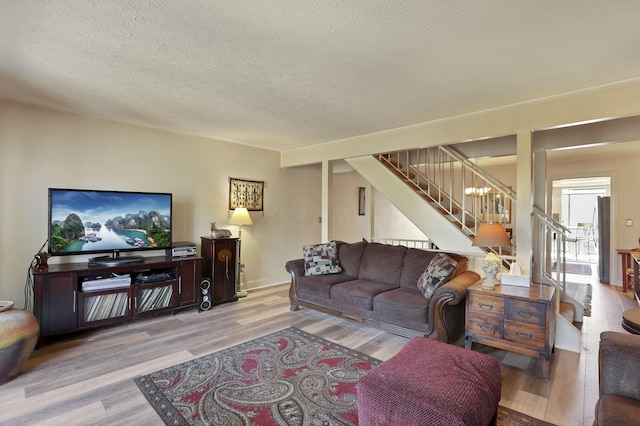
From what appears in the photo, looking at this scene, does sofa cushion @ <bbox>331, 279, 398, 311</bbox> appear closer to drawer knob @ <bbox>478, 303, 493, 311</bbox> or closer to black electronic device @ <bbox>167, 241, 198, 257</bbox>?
drawer knob @ <bbox>478, 303, 493, 311</bbox>

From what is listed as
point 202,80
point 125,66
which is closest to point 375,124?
point 202,80

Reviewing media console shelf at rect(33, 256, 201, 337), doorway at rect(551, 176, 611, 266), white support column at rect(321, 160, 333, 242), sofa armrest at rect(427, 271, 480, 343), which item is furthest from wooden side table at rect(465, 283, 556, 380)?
doorway at rect(551, 176, 611, 266)

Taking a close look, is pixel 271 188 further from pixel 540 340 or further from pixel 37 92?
pixel 540 340

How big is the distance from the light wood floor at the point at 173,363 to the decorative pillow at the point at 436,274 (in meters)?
0.61

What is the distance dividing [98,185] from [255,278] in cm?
271

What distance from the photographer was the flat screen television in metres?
3.34

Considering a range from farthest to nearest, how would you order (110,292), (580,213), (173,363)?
(580,213) < (110,292) < (173,363)

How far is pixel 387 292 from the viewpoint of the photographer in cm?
349

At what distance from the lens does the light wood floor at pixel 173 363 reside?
204 centimetres

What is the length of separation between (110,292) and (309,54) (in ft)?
10.5

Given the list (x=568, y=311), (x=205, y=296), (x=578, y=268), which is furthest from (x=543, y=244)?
(x=578, y=268)

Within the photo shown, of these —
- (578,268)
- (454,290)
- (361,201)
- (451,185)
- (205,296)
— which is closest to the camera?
(454,290)

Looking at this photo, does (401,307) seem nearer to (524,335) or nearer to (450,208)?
(524,335)

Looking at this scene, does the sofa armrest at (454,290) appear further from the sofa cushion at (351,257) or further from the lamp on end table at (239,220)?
the lamp on end table at (239,220)
